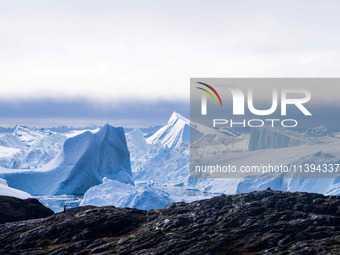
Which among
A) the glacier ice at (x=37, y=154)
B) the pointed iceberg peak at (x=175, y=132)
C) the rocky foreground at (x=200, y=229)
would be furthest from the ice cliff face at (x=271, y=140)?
the rocky foreground at (x=200, y=229)

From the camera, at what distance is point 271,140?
89375 millimetres

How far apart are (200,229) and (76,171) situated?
50.0m

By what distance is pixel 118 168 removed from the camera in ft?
265

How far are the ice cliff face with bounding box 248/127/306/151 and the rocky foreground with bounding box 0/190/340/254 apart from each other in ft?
205

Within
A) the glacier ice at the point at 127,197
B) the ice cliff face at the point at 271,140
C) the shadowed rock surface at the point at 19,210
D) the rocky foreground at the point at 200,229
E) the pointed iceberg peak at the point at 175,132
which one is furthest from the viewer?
the pointed iceberg peak at the point at 175,132

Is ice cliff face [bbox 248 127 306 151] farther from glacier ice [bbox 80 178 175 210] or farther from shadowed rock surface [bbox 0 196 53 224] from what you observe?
shadowed rock surface [bbox 0 196 53 224]

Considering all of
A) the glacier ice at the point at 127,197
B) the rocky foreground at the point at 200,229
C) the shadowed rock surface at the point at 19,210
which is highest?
the rocky foreground at the point at 200,229

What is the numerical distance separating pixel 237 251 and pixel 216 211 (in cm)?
462

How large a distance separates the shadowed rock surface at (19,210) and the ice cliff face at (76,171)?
34.1 metres

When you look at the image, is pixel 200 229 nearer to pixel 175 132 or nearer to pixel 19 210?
pixel 19 210

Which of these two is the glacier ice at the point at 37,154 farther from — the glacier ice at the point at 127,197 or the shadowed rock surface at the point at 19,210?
the shadowed rock surface at the point at 19,210

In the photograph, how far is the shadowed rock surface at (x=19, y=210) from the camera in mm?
34219

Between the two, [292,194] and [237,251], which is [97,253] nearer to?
[237,251]

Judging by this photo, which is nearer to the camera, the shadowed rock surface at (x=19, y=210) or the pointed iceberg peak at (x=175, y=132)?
the shadowed rock surface at (x=19, y=210)
